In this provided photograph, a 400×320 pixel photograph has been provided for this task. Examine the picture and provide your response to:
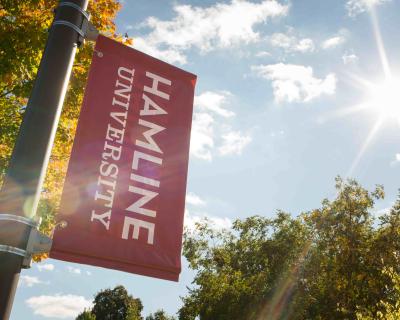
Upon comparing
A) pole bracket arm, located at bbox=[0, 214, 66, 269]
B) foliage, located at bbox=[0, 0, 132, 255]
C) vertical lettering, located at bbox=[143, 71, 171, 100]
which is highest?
foliage, located at bbox=[0, 0, 132, 255]

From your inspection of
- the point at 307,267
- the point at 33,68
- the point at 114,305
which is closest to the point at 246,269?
the point at 307,267

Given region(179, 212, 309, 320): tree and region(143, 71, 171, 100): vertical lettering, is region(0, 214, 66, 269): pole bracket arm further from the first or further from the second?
region(179, 212, 309, 320): tree

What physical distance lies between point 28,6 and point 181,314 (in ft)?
91.1

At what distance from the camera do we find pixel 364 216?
805 inches

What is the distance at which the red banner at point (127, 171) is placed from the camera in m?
3.54

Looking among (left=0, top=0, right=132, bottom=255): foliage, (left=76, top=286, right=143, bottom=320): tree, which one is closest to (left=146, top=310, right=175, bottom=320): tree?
(left=76, top=286, right=143, bottom=320): tree

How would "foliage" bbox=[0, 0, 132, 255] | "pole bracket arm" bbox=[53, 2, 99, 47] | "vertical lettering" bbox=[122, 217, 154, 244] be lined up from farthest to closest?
"foliage" bbox=[0, 0, 132, 255], "vertical lettering" bbox=[122, 217, 154, 244], "pole bracket arm" bbox=[53, 2, 99, 47]

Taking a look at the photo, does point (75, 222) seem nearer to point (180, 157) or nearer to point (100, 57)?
point (180, 157)

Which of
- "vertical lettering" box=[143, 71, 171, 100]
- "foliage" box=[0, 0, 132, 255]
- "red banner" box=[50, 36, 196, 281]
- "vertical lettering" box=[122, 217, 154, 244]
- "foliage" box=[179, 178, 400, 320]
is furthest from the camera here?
"foliage" box=[179, 178, 400, 320]

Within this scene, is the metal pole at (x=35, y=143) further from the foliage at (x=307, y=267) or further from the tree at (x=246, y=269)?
the tree at (x=246, y=269)

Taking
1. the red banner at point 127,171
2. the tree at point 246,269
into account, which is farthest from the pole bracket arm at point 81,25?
the tree at point 246,269

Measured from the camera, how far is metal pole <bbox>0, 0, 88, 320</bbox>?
8.10 ft

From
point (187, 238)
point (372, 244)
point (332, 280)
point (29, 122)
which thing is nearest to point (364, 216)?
point (372, 244)

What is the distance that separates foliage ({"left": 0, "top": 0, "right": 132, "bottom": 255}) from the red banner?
20.1 feet
